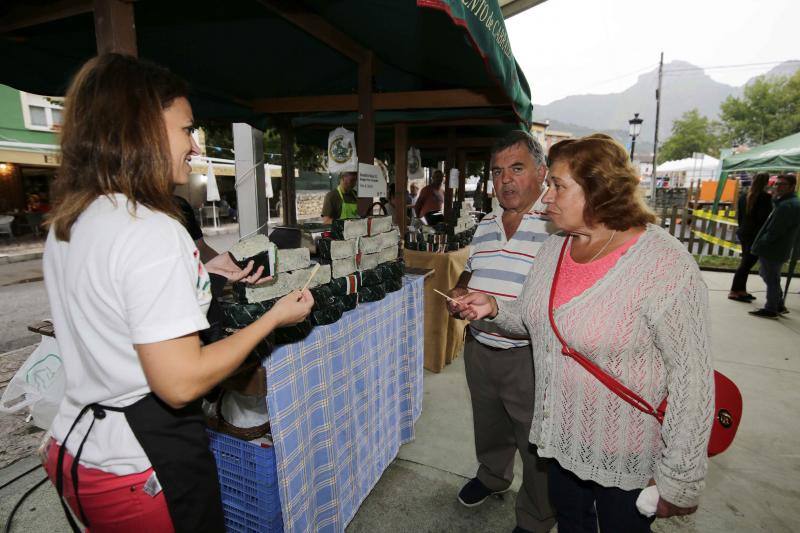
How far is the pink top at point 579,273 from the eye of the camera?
1.32 meters

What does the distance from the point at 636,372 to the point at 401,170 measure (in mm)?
5248

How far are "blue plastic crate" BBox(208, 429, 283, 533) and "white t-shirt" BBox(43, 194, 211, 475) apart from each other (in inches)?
30.6

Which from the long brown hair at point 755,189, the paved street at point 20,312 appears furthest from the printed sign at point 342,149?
the long brown hair at point 755,189

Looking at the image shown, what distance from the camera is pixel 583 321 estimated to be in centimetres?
133

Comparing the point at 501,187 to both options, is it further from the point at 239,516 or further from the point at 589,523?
the point at 239,516

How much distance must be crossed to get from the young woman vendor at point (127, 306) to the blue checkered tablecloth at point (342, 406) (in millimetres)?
588

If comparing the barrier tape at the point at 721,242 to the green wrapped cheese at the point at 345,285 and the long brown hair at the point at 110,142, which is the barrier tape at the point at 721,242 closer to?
the green wrapped cheese at the point at 345,285

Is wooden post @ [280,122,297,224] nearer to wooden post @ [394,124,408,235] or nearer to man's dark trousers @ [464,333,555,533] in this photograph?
wooden post @ [394,124,408,235]

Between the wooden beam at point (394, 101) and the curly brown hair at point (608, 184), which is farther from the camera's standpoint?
the wooden beam at point (394, 101)

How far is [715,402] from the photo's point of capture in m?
1.35

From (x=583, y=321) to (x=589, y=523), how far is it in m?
0.98

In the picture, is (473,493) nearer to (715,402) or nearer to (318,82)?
(715,402)

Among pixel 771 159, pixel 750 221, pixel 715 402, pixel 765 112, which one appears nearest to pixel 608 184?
pixel 715 402

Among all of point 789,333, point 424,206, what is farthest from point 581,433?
point 424,206
